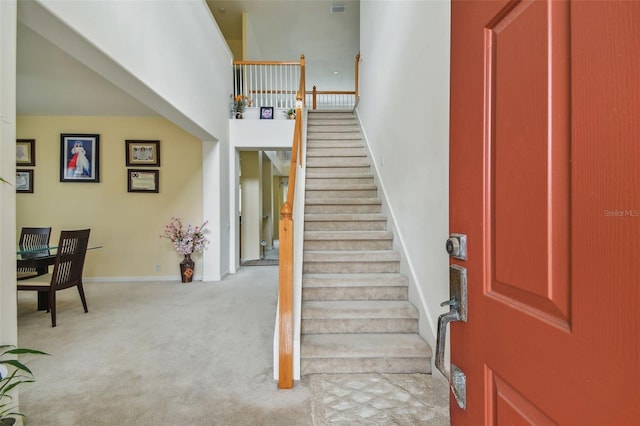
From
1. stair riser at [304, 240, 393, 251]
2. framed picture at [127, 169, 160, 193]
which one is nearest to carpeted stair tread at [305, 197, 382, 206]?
stair riser at [304, 240, 393, 251]

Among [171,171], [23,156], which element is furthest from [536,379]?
[23,156]

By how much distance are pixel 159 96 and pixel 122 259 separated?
127 inches

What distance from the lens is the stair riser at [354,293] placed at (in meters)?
2.66

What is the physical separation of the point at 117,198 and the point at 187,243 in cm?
141

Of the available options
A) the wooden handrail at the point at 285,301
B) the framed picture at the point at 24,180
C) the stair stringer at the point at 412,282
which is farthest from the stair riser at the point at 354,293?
the framed picture at the point at 24,180

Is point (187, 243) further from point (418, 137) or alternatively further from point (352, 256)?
point (418, 137)

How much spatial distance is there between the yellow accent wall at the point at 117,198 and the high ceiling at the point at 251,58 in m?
0.27

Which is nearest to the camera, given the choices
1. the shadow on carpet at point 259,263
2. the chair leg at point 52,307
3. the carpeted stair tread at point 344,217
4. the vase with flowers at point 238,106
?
the chair leg at point 52,307

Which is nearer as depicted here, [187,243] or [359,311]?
[359,311]

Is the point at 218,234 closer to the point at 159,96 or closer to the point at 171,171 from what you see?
the point at 171,171

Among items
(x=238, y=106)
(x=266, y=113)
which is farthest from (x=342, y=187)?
(x=238, y=106)

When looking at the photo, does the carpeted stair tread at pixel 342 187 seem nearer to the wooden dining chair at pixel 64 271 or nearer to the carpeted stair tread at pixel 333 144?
the carpeted stair tread at pixel 333 144

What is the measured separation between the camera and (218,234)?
496cm

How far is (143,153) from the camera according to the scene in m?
5.04
